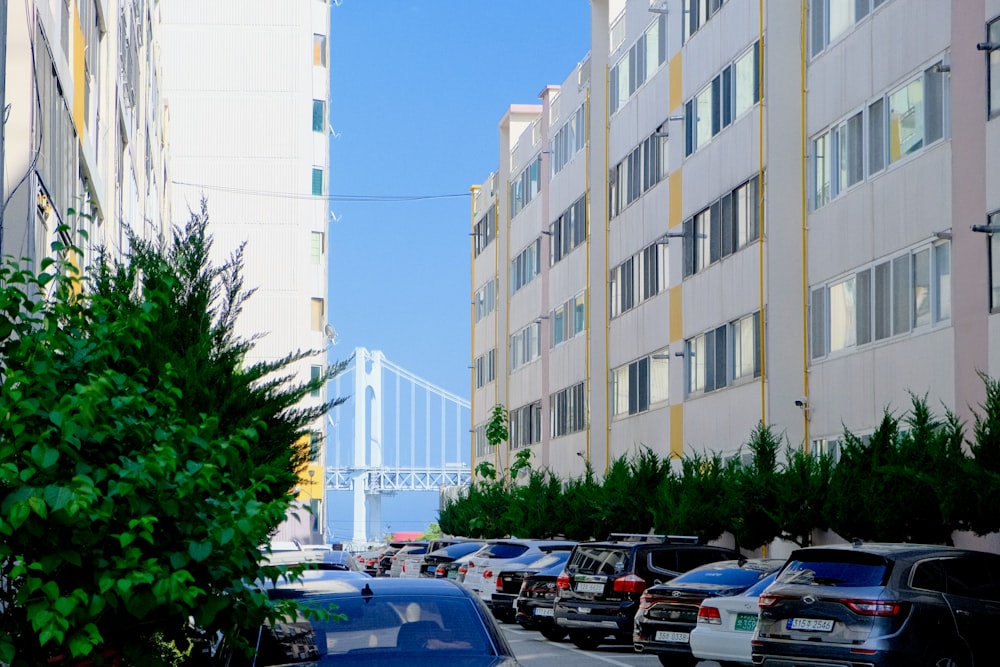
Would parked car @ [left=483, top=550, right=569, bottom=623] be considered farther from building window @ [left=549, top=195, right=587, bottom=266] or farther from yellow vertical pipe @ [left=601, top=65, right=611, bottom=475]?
building window @ [left=549, top=195, right=587, bottom=266]

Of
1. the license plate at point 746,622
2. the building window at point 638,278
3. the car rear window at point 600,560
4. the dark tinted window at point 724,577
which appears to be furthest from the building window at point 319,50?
the license plate at point 746,622

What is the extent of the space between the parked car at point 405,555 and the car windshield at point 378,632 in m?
27.5

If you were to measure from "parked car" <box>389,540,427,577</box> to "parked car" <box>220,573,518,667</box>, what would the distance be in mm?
27377

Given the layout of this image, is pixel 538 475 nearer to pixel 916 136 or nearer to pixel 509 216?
pixel 509 216

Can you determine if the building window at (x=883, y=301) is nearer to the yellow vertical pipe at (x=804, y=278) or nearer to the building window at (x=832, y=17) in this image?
the yellow vertical pipe at (x=804, y=278)

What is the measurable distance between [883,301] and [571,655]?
29.2 ft

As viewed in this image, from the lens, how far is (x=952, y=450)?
20.6 meters

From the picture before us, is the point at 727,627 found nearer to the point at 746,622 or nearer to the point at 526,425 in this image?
the point at 746,622

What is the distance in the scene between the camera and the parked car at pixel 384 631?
321 inches

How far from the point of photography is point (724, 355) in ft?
116

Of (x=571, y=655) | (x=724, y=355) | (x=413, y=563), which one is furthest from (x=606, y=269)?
(x=571, y=655)

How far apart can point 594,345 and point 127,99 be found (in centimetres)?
1767

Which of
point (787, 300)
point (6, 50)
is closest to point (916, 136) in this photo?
point (787, 300)

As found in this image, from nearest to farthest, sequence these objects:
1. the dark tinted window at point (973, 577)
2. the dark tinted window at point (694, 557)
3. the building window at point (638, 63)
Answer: the dark tinted window at point (973, 577), the dark tinted window at point (694, 557), the building window at point (638, 63)
